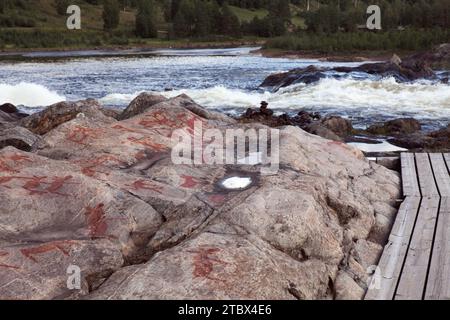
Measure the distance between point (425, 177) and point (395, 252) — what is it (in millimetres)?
3836

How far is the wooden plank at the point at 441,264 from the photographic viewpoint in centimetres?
702

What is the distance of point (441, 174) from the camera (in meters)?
12.0

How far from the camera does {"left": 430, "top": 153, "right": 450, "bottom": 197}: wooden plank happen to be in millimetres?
10828

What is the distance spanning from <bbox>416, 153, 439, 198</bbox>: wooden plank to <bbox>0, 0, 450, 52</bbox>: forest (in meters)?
60.2

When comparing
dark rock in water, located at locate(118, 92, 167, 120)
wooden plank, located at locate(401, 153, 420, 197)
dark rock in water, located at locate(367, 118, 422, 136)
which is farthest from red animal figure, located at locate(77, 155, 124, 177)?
dark rock in water, located at locate(367, 118, 422, 136)

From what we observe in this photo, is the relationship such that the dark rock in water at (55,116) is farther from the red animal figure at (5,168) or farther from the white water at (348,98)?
the white water at (348,98)

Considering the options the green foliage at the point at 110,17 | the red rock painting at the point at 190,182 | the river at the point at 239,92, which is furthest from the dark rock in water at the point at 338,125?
the green foliage at the point at 110,17

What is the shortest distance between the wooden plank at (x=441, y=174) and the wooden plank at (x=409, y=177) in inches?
15.7

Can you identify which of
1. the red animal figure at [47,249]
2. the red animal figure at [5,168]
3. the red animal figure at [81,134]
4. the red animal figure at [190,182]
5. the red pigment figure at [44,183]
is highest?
the red animal figure at [81,134]

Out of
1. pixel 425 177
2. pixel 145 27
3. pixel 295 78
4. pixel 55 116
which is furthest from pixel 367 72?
pixel 145 27

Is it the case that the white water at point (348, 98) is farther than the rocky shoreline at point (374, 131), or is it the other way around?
the white water at point (348, 98)

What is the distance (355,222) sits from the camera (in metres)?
9.05

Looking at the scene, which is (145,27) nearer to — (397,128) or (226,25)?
(226,25)

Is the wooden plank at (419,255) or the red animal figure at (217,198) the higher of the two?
the red animal figure at (217,198)
